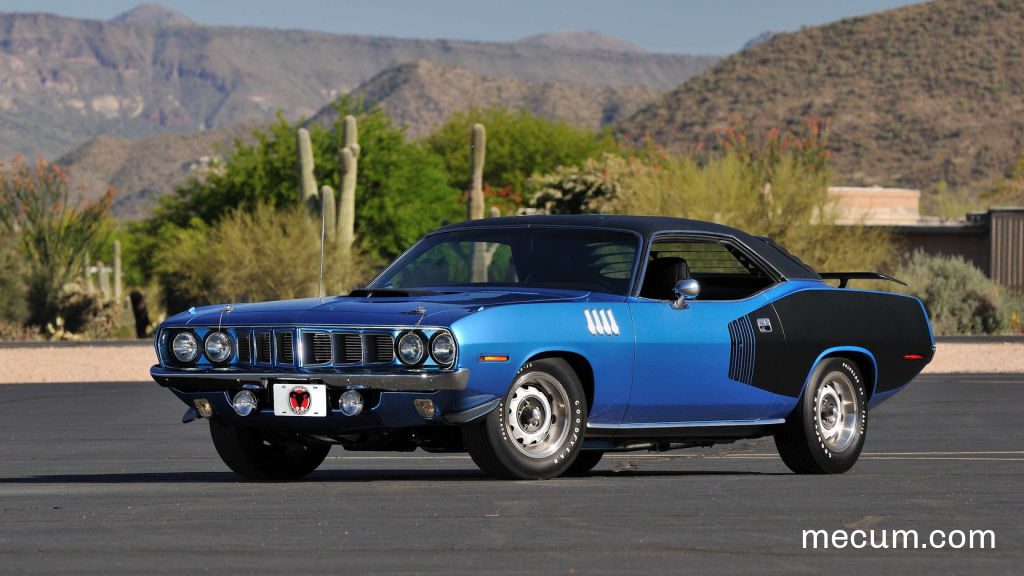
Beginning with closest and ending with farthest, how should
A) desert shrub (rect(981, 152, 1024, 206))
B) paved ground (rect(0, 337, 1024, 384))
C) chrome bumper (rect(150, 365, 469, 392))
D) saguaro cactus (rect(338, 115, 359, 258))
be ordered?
1. chrome bumper (rect(150, 365, 469, 392))
2. paved ground (rect(0, 337, 1024, 384))
3. saguaro cactus (rect(338, 115, 359, 258))
4. desert shrub (rect(981, 152, 1024, 206))

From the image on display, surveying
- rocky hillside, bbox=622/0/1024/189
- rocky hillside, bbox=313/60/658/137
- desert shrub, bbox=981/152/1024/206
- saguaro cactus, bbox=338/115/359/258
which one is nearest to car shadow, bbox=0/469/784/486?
saguaro cactus, bbox=338/115/359/258

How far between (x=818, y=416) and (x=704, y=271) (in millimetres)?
1372

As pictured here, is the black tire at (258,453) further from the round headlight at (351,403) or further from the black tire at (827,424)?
the black tire at (827,424)

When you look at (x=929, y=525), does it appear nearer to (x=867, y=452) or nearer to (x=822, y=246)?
(x=867, y=452)

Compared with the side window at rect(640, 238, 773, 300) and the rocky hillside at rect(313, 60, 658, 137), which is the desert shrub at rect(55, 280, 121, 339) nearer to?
the side window at rect(640, 238, 773, 300)

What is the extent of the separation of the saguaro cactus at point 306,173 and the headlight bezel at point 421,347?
33481 millimetres

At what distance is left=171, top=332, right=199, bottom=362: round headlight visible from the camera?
1036cm

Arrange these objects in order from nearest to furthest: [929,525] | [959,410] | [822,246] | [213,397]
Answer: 1. [929,525]
2. [213,397]
3. [959,410]
4. [822,246]

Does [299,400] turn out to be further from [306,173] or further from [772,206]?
[772,206]

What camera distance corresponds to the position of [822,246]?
43.3 meters

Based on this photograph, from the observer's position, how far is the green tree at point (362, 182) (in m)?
54.0

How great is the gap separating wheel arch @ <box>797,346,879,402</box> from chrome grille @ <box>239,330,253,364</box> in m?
3.56

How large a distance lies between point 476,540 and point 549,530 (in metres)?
0.41

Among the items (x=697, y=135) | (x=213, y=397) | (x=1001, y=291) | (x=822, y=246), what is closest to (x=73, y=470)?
(x=213, y=397)
